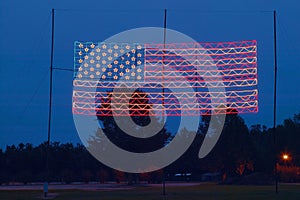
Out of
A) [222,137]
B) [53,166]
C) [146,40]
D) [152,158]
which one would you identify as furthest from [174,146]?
[146,40]

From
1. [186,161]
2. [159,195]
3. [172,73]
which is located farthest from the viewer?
[186,161]

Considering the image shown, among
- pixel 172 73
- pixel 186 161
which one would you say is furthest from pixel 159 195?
pixel 186 161

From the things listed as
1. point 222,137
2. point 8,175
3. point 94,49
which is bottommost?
point 8,175

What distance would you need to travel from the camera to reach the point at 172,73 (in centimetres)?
3136

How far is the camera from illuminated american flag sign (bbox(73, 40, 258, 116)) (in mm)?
30375

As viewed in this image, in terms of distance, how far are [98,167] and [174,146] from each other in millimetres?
9477

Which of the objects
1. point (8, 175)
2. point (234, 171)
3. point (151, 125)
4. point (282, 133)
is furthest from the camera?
point (282, 133)

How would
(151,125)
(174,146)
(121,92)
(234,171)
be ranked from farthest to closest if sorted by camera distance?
(234,171) < (174,146) < (151,125) < (121,92)

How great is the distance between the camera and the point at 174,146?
2041 inches

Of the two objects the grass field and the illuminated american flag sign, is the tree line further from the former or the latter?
the illuminated american flag sign

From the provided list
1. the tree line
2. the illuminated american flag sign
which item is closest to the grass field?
the illuminated american flag sign

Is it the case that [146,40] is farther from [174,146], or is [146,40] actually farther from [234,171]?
[234,171]

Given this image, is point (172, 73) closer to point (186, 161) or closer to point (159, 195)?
point (159, 195)

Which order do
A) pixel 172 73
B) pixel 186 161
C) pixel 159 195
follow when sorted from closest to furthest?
pixel 159 195 < pixel 172 73 < pixel 186 161
